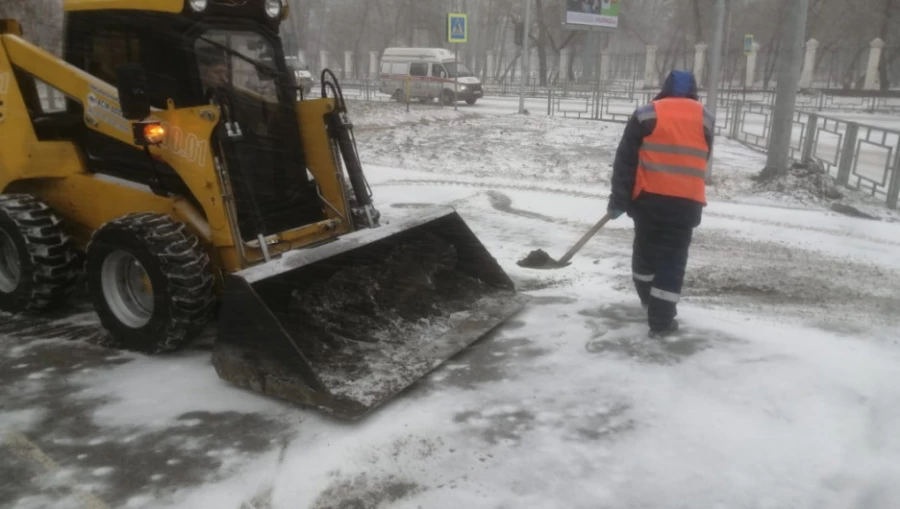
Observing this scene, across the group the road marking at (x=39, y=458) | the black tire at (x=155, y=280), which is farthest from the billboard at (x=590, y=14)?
the road marking at (x=39, y=458)

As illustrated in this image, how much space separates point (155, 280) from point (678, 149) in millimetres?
3497

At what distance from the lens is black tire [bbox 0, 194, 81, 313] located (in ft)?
16.7

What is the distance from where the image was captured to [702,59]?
1561 inches

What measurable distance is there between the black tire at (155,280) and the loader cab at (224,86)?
48cm

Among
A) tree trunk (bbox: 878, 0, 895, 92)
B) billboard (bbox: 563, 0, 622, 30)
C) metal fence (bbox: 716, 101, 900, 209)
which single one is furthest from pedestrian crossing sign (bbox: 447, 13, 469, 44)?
tree trunk (bbox: 878, 0, 895, 92)

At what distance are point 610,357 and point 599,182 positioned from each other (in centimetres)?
784

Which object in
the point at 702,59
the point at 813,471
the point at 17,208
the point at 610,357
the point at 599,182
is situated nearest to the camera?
the point at 813,471

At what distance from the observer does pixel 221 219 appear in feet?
14.7

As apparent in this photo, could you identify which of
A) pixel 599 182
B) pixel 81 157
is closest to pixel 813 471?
pixel 81 157

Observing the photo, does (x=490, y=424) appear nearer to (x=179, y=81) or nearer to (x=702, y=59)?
(x=179, y=81)

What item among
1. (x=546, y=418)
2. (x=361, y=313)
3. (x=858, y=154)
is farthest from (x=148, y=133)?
(x=858, y=154)

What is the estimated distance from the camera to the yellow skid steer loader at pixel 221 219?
4277 millimetres

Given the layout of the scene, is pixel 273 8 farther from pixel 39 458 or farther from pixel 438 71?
pixel 438 71

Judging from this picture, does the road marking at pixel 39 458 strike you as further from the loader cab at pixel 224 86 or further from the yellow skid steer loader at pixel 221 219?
the loader cab at pixel 224 86
